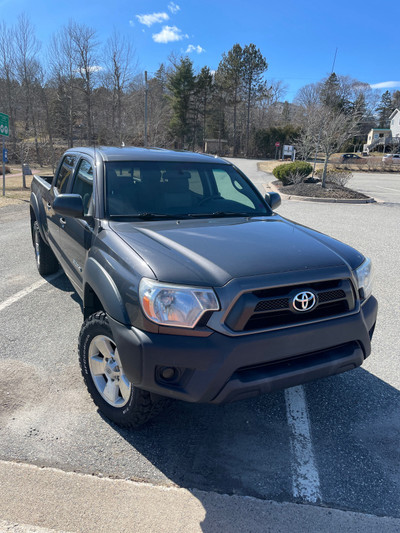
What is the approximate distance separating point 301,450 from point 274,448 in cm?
17

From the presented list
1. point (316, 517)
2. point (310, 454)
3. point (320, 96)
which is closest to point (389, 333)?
point (310, 454)

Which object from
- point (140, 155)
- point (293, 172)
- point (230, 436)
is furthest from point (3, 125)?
point (230, 436)

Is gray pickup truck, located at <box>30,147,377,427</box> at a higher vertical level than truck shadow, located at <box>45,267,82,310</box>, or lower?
higher

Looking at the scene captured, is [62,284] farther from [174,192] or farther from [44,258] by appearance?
[174,192]

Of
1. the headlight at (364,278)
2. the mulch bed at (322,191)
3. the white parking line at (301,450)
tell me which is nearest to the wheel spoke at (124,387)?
the white parking line at (301,450)

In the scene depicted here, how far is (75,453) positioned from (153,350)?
36.7 inches

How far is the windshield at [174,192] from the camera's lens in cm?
325

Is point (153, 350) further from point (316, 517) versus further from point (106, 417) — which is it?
point (316, 517)

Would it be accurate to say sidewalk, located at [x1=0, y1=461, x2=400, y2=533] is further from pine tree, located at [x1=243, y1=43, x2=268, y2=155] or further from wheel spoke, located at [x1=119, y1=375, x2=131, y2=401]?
pine tree, located at [x1=243, y1=43, x2=268, y2=155]

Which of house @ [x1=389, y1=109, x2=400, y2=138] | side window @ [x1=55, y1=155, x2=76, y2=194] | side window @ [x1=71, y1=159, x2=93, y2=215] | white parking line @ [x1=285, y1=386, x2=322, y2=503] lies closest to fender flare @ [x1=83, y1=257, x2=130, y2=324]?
side window @ [x1=71, y1=159, x2=93, y2=215]

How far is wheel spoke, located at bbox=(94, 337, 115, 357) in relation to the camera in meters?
2.56

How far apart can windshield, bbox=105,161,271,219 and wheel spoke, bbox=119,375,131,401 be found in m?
1.28

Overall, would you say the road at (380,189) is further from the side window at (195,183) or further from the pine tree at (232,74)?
the pine tree at (232,74)

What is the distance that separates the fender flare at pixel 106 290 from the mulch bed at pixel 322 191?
49.4 feet
